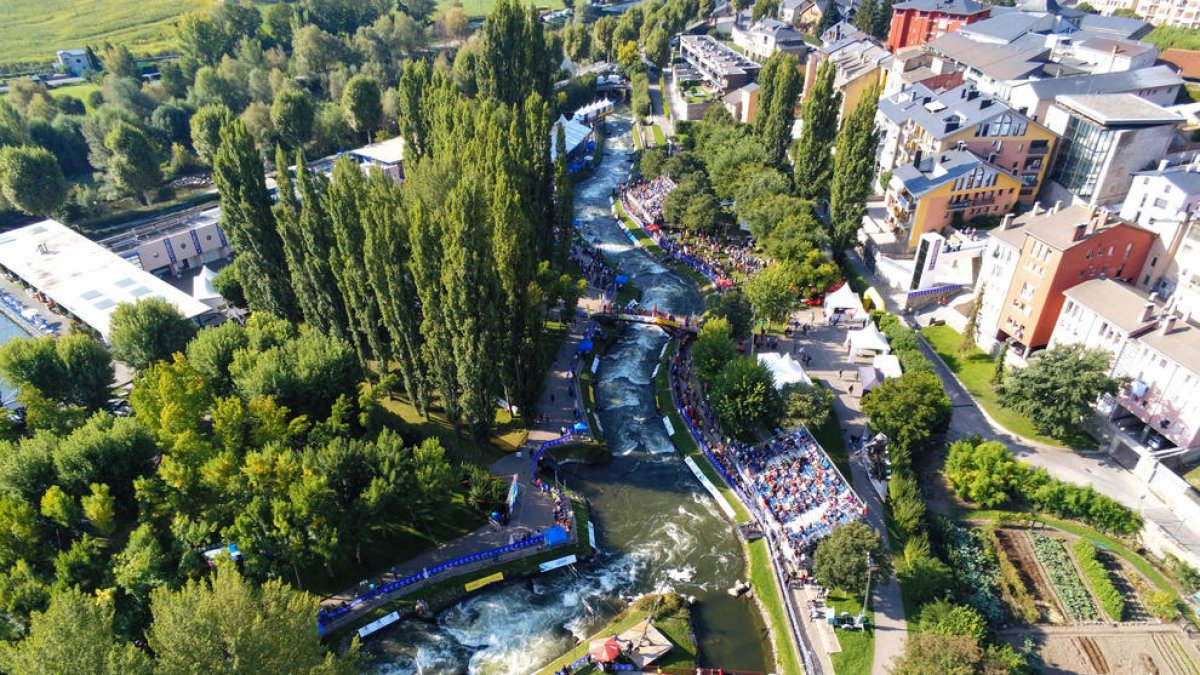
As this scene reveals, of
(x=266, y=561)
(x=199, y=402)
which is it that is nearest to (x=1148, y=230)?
(x=266, y=561)

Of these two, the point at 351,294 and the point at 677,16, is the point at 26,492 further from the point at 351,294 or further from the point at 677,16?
the point at 677,16

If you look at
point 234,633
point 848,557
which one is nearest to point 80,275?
point 234,633

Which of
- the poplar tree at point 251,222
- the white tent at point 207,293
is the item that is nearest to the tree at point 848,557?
the poplar tree at point 251,222

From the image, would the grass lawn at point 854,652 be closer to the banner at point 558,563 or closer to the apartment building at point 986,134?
the banner at point 558,563

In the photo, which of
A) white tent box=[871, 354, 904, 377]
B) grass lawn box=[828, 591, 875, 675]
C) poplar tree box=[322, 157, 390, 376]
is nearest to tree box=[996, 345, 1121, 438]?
white tent box=[871, 354, 904, 377]

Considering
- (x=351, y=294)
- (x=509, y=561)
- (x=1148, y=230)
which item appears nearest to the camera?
(x=509, y=561)

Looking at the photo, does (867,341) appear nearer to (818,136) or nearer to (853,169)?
(853,169)
